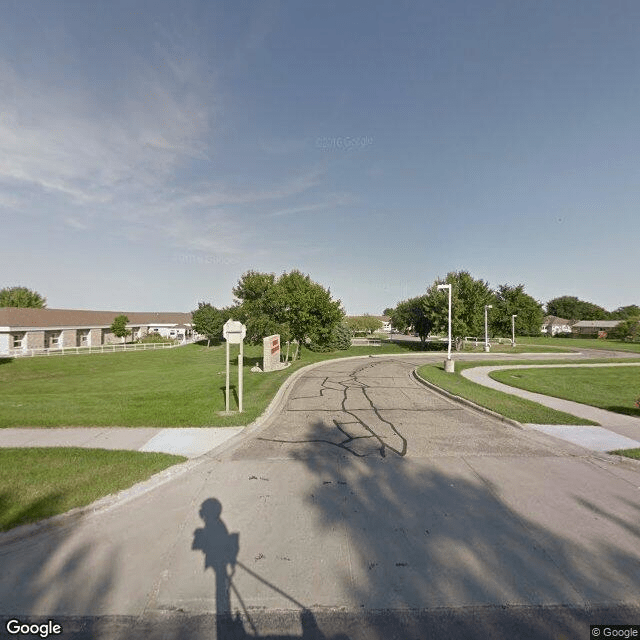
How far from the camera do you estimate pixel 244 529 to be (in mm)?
4195

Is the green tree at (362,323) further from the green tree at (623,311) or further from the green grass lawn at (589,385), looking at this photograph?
the green tree at (623,311)

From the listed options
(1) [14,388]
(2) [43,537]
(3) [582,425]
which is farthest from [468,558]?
(1) [14,388]

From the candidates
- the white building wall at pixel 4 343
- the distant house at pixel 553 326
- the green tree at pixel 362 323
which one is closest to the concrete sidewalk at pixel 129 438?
the white building wall at pixel 4 343

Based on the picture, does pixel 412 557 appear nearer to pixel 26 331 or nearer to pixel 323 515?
pixel 323 515

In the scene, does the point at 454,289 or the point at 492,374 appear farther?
the point at 454,289

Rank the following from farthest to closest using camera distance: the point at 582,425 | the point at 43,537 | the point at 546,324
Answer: the point at 546,324 < the point at 582,425 < the point at 43,537

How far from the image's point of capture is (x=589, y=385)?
15188 millimetres

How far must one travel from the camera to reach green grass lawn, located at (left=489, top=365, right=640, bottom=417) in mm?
11383

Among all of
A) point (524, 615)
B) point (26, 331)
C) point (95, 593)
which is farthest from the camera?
point (26, 331)

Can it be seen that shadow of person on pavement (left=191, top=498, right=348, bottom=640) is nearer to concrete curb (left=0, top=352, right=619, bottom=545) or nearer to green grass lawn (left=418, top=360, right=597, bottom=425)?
concrete curb (left=0, top=352, right=619, bottom=545)

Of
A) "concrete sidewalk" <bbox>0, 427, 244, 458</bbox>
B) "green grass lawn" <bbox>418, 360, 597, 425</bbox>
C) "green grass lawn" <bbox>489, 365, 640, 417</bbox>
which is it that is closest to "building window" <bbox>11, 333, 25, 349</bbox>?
"concrete sidewalk" <bbox>0, 427, 244, 458</bbox>

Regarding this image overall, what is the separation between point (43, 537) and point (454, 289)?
40360 millimetres

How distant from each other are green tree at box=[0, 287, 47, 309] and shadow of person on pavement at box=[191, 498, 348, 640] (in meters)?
81.9

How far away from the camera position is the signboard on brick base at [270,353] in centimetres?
1962
